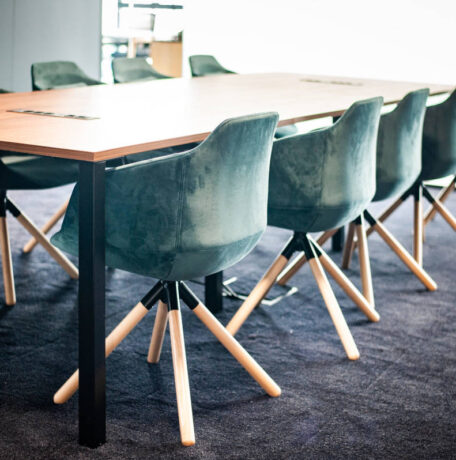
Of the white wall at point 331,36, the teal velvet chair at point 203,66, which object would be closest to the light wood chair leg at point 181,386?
the teal velvet chair at point 203,66

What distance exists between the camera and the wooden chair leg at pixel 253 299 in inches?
123

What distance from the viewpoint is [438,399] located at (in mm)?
2672

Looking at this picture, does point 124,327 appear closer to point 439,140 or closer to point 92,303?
point 92,303

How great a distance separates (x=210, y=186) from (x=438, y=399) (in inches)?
41.6

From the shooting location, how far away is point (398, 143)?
138 inches

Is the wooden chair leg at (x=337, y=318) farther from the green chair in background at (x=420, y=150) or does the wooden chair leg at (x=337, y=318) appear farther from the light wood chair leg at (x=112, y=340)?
the light wood chair leg at (x=112, y=340)

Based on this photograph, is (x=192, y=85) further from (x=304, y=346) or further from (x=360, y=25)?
(x=360, y=25)

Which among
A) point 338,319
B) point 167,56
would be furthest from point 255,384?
point 167,56

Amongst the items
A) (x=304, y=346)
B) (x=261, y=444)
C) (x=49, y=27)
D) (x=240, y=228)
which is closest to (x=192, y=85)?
(x=304, y=346)

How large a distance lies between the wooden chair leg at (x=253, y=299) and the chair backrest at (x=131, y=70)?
2.10m

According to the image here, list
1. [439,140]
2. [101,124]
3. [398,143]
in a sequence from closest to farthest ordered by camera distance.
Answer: [101,124], [398,143], [439,140]

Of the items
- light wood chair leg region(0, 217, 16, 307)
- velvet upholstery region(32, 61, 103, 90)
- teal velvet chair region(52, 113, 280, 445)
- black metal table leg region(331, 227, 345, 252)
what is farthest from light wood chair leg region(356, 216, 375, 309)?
velvet upholstery region(32, 61, 103, 90)

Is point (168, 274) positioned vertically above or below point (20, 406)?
above

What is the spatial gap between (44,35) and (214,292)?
392cm
